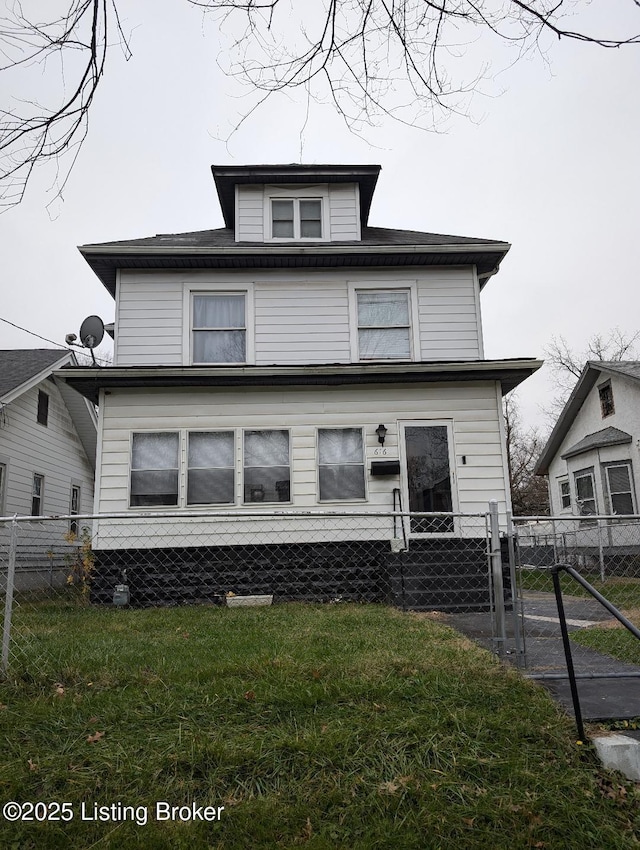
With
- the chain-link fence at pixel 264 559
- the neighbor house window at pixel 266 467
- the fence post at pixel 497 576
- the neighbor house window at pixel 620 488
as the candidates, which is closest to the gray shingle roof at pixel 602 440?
the neighbor house window at pixel 620 488

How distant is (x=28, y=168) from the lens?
3027mm

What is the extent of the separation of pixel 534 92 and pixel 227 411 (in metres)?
7.30

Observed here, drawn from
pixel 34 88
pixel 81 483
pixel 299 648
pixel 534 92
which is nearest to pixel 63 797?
pixel 299 648

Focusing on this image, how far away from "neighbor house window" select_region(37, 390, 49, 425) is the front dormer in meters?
7.21

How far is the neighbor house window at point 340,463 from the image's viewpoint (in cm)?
999

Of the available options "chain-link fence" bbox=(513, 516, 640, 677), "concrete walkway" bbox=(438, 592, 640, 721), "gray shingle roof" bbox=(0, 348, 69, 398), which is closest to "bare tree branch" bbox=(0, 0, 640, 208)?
"chain-link fence" bbox=(513, 516, 640, 677)

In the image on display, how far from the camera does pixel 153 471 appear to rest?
9914mm

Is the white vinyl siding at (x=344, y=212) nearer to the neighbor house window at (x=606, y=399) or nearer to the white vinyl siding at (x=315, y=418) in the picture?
the white vinyl siding at (x=315, y=418)

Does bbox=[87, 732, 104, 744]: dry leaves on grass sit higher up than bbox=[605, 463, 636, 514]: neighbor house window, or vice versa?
bbox=[605, 463, 636, 514]: neighbor house window

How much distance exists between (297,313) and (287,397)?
66.6 inches

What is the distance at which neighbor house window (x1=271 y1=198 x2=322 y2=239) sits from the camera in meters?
11.5

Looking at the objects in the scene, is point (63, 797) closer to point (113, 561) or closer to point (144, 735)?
point (144, 735)

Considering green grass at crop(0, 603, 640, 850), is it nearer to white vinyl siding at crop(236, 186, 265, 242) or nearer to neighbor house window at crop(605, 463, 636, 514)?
white vinyl siding at crop(236, 186, 265, 242)

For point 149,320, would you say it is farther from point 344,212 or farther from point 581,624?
point 581,624
